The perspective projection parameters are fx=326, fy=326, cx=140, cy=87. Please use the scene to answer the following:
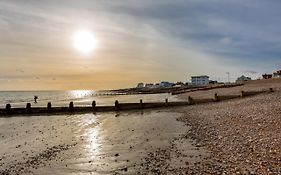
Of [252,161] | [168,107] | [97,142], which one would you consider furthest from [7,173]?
[168,107]

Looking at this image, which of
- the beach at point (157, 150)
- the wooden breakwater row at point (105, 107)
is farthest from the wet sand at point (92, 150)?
the wooden breakwater row at point (105, 107)

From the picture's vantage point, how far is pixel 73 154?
58.8 ft

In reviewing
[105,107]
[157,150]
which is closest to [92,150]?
[157,150]

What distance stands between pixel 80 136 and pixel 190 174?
570 inches

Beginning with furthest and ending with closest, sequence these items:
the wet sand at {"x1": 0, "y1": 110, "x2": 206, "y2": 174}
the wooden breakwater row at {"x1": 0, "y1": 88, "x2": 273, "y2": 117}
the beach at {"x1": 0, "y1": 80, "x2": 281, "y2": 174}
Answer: the wooden breakwater row at {"x1": 0, "y1": 88, "x2": 273, "y2": 117} < the wet sand at {"x1": 0, "y1": 110, "x2": 206, "y2": 174} < the beach at {"x1": 0, "y1": 80, "x2": 281, "y2": 174}

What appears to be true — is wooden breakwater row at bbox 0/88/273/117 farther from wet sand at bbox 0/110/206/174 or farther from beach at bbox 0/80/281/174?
beach at bbox 0/80/281/174

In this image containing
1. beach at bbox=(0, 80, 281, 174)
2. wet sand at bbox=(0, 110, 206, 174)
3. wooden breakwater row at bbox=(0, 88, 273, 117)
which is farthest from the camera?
wooden breakwater row at bbox=(0, 88, 273, 117)

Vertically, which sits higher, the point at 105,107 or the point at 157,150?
the point at 105,107

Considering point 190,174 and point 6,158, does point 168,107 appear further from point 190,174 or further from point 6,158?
point 190,174

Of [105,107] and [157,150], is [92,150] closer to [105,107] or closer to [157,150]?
[157,150]

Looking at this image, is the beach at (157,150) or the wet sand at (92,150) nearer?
the beach at (157,150)

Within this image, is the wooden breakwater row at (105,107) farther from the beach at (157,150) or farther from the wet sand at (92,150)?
the beach at (157,150)

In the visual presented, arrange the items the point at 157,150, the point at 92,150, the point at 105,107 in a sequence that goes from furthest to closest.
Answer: the point at 105,107, the point at 92,150, the point at 157,150

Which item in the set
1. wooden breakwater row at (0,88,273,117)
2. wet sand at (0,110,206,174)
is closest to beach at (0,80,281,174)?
wet sand at (0,110,206,174)
